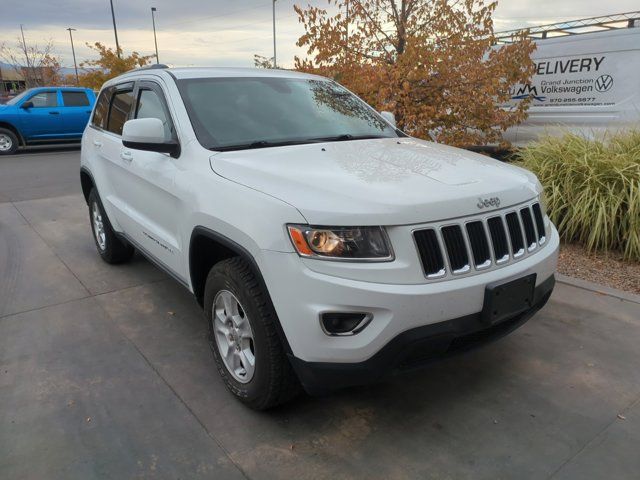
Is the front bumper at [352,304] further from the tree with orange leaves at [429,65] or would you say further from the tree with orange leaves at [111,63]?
the tree with orange leaves at [111,63]

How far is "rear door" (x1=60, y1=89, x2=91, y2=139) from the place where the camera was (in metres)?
14.6

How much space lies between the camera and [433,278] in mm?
2219

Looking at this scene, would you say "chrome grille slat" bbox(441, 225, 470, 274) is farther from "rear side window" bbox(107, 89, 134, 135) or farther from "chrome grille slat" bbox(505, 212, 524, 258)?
"rear side window" bbox(107, 89, 134, 135)

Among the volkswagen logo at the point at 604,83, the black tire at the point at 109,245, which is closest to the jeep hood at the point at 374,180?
the black tire at the point at 109,245

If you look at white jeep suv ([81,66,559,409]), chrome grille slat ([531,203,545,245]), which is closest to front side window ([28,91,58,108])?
white jeep suv ([81,66,559,409])

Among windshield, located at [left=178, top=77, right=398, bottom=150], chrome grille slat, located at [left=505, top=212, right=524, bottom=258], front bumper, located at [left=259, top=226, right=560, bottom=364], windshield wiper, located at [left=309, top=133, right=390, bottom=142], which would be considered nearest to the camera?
front bumper, located at [left=259, top=226, right=560, bottom=364]

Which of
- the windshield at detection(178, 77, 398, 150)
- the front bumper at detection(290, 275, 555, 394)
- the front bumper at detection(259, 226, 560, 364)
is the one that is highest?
the windshield at detection(178, 77, 398, 150)

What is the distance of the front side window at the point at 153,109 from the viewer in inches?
130

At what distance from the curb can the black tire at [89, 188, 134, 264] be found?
3906 mm

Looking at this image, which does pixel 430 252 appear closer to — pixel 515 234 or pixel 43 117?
pixel 515 234

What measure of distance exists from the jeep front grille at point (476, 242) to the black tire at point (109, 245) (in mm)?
3281

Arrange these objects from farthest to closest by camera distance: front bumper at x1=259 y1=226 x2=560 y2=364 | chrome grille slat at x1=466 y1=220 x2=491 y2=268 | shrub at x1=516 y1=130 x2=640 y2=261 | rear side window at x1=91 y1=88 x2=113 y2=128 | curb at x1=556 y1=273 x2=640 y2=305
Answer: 1. shrub at x1=516 y1=130 x2=640 y2=261
2. rear side window at x1=91 y1=88 x2=113 y2=128
3. curb at x1=556 y1=273 x2=640 y2=305
4. chrome grille slat at x1=466 y1=220 x2=491 y2=268
5. front bumper at x1=259 y1=226 x2=560 y2=364

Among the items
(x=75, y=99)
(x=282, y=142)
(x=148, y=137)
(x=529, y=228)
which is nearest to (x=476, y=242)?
(x=529, y=228)

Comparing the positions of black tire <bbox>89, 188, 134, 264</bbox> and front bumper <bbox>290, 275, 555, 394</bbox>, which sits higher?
front bumper <bbox>290, 275, 555, 394</bbox>
